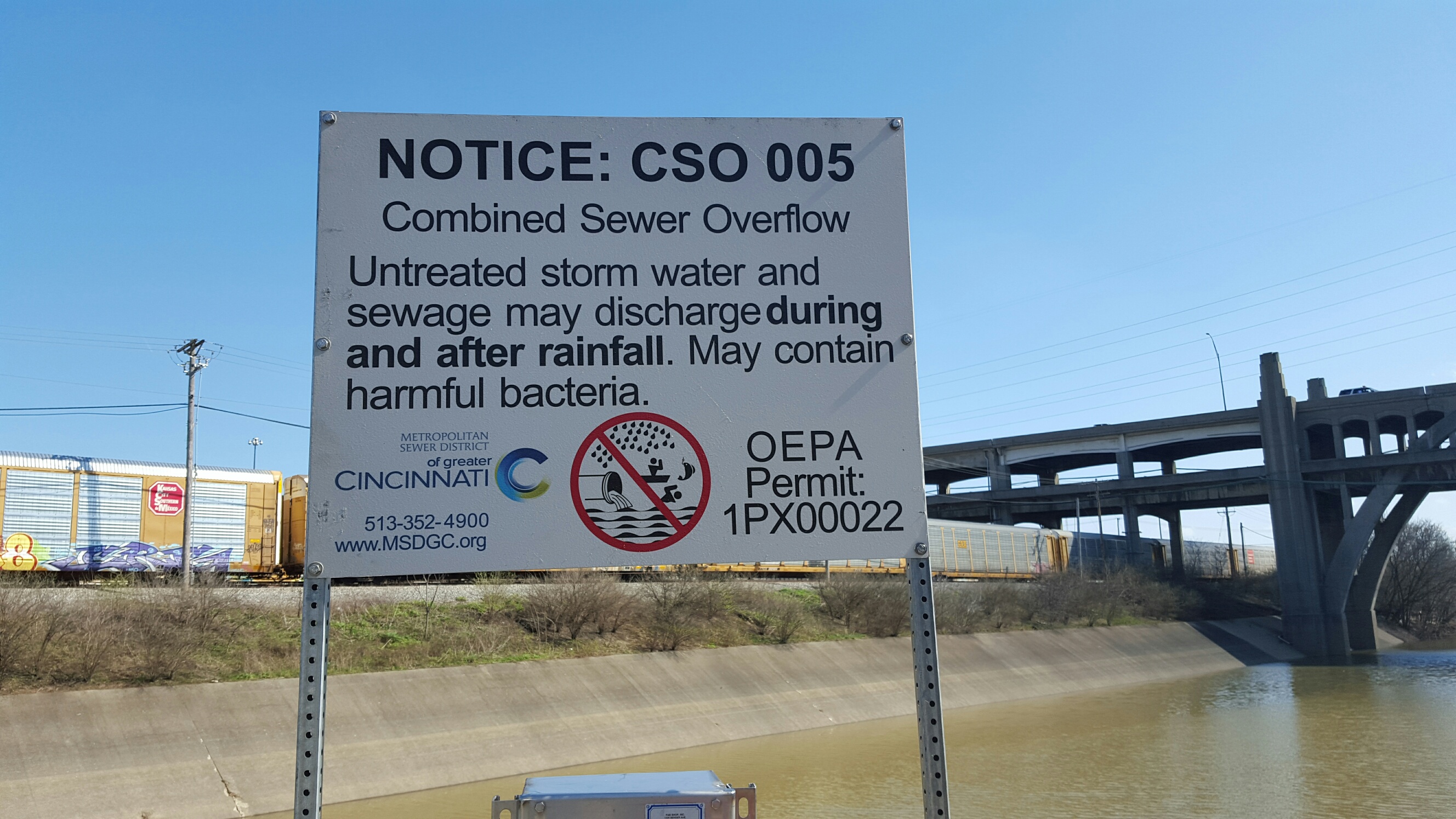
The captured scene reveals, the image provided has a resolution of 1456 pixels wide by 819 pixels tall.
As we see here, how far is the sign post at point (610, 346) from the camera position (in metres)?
3.82

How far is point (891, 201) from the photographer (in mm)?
4230

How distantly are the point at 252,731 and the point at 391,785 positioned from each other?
2492 millimetres

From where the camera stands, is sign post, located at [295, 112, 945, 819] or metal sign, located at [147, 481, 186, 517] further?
metal sign, located at [147, 481, 186, 517]

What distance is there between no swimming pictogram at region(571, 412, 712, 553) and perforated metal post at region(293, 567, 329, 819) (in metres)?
1.00

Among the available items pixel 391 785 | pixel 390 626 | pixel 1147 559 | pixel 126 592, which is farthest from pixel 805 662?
pixel 1147 559

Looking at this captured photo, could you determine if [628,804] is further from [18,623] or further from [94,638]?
[94,638]

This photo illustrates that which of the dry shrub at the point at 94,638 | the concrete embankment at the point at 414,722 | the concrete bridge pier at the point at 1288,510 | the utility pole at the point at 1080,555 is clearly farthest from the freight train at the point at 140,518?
the concrete bridge pier at the point at 1288,510

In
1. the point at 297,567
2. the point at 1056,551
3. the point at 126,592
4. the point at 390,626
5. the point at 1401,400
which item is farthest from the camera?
the point at 1056,551

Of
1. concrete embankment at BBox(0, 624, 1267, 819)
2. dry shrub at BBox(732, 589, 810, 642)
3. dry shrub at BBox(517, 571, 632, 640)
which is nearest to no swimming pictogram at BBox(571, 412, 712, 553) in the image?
concrete embankment at BBox(0, 624, 1267, 819)

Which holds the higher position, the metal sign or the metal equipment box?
the metal sign

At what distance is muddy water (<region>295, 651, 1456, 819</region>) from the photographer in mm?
16703

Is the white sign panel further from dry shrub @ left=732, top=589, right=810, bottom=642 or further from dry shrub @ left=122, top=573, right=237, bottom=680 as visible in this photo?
dry shrub @ left=732, top=589, right=810, bottom=642

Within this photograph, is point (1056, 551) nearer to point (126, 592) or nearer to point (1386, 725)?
point (1386, 725)

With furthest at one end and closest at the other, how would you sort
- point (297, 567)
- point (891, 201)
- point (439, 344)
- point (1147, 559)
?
point (1147, 559)
point (297, 567)
point (891, 201)
point (439, 344)
